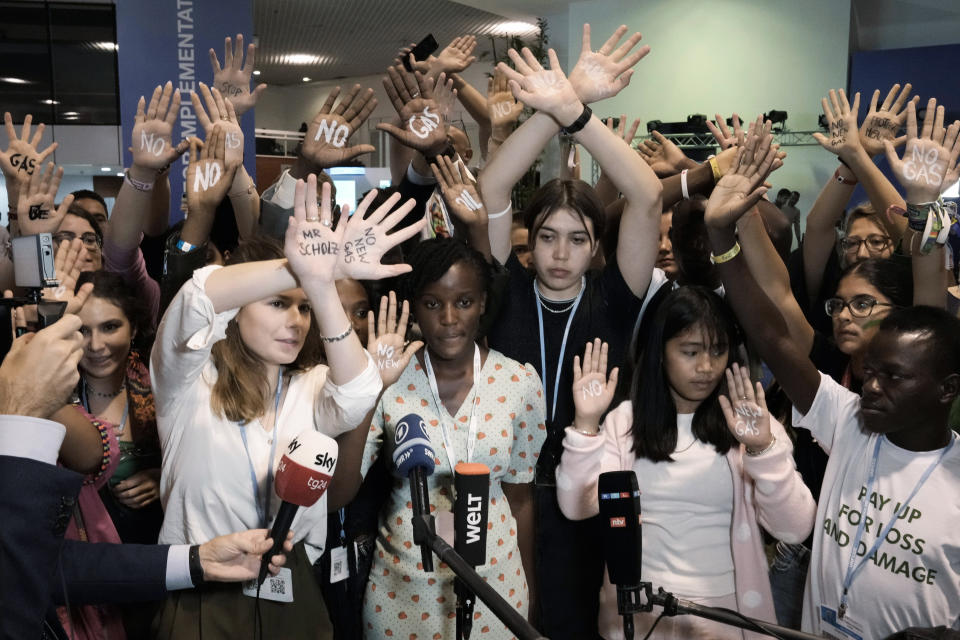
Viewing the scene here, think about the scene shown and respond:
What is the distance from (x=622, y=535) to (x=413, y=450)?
17.5 inches

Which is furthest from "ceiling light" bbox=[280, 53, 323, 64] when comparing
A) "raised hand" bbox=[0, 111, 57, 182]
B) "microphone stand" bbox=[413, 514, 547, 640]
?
"microphone stand" bbox=[413, 514, 547, 640]

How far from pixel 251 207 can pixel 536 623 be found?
5.70 ft

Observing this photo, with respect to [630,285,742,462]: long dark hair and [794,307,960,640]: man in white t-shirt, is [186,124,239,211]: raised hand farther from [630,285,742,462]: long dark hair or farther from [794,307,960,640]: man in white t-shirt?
[794,307,960,640]: man in white t-shirt

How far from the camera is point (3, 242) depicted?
10.9ft

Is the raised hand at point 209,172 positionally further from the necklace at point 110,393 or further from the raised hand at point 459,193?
the raised hand at point 459,193

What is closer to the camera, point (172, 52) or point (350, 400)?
point (350, 400)

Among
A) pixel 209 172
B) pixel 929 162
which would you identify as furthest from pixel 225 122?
pixel 929 162

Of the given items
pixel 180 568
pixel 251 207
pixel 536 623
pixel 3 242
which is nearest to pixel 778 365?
pixel 536 623

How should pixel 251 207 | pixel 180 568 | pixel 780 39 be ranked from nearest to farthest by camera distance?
pixel 180 568 → pixel 251 207 → pixel 780 39

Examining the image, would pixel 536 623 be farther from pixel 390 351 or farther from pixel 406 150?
pixel 406 150

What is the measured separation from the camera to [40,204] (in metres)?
2.57

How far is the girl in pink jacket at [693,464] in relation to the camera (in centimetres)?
210

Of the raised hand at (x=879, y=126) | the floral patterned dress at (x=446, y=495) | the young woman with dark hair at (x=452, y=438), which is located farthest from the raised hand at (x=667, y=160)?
the floral patterned dress at (x=446, y=495)

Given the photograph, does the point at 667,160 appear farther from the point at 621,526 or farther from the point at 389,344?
the point at 621,526
